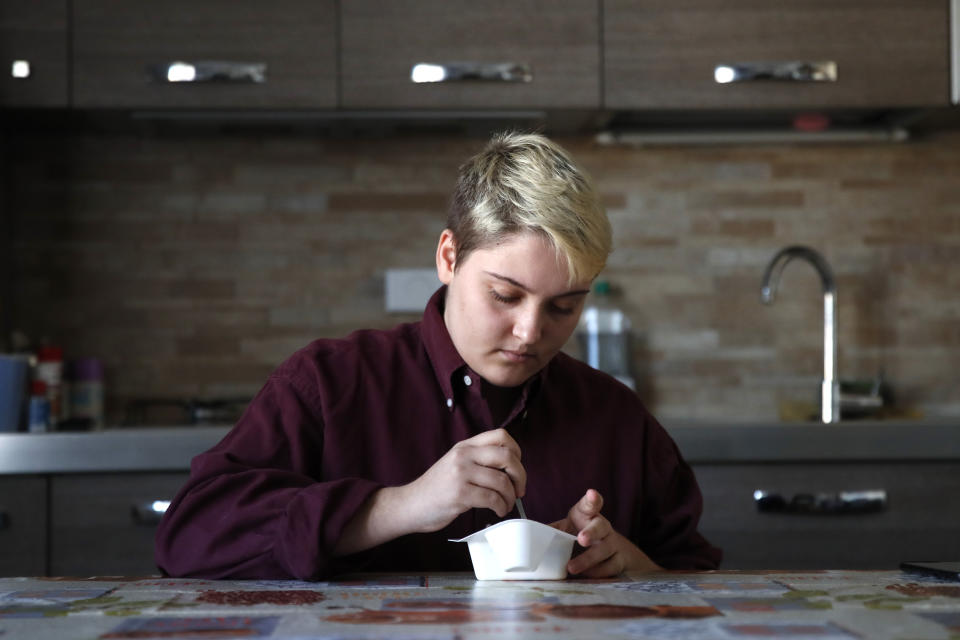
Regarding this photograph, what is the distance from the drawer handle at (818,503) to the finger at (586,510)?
3.38 feet

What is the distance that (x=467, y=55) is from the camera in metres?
2.40

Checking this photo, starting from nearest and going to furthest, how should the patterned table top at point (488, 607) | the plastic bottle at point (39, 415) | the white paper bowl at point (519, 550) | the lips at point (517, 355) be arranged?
the patterned table top at point (488, 607) → the white paper bowl at point (519, 550) → the lips at point (517, 355) → the plastic bottle at point (39, 415)

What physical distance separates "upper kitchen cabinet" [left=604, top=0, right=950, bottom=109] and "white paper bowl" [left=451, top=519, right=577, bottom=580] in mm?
1510

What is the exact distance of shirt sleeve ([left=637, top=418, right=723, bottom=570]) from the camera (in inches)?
55.5

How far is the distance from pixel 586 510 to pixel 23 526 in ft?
4.26

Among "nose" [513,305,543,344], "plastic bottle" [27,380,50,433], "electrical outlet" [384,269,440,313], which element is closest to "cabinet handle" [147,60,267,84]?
"electrical outlet" [384,269,440,313]

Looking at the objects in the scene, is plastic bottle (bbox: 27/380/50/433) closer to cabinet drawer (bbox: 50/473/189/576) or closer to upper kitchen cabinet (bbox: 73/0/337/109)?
cabinet drawer (bbox: 50/473/189/576)

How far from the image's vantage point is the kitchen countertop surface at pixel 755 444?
205cm

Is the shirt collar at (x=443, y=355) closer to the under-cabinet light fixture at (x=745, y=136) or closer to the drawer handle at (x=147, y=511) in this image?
the drawer handle at (x=147, y=511)

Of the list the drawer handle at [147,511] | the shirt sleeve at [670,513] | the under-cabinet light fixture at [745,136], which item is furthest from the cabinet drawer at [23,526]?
the under-cabinet light fixture at [745,136]

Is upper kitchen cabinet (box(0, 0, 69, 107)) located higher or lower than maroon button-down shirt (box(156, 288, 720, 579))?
higher

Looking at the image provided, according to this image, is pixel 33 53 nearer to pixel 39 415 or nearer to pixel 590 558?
pixel 39 415

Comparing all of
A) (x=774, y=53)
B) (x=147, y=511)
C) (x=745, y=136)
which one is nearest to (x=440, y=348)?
(x=147, y=511)

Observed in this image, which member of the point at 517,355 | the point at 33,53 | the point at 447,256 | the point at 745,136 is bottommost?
the point at 517,355
